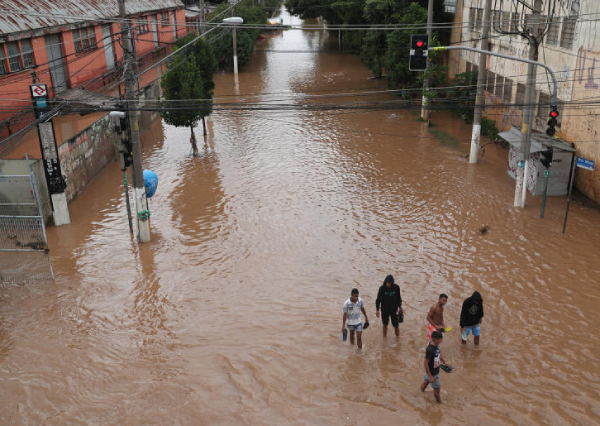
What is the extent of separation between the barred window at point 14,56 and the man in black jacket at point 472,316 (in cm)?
2067

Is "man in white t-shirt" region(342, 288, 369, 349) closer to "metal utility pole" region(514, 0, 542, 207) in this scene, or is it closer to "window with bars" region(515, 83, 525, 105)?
"metal utility pole" region(514, 0, 542, 207)

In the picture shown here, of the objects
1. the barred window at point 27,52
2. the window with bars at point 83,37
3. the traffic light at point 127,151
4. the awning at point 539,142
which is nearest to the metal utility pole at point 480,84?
the awning at point 539,142

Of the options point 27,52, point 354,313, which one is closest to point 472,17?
point 27,52

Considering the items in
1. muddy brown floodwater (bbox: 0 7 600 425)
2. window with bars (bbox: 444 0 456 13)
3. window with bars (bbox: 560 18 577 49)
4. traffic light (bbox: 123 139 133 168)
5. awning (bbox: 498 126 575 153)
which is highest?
window with bars (bbox: 444 0 456 13)

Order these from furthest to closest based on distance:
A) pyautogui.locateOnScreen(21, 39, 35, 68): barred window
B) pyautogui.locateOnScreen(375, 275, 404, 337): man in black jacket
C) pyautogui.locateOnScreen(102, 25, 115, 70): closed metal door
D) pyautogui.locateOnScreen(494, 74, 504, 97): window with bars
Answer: pyautogui.locateOnScreen(102, 25, 115, 70): closed metal door < pyautogui.locateOnScreen(494, 74, 504, 97): window with bars < pyautogui.locateOnScreen(21, 39, 35, 68): barred window < pyautogui.locateOnScreen(375, 275, 404, 337): man in black jacket

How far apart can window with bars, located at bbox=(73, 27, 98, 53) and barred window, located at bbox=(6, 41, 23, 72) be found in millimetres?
5257

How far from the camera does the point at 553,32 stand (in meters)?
19.2

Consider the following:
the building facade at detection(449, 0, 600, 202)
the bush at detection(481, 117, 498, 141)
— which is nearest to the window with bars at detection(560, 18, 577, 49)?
the building facade at detection(449, 0, 600, 202)

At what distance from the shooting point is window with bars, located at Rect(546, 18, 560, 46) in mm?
18828

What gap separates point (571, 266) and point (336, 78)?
29584 millimetres

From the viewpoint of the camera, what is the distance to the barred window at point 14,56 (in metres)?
21.5

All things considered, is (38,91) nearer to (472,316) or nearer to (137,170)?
(137,170)

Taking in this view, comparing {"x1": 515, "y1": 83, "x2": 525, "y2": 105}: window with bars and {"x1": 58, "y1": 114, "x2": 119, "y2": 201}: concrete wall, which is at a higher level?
{"x1": 515, "y1": 83, "x2": 525, "y2": 105}: window with bars

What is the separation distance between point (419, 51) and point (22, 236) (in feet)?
37.5
